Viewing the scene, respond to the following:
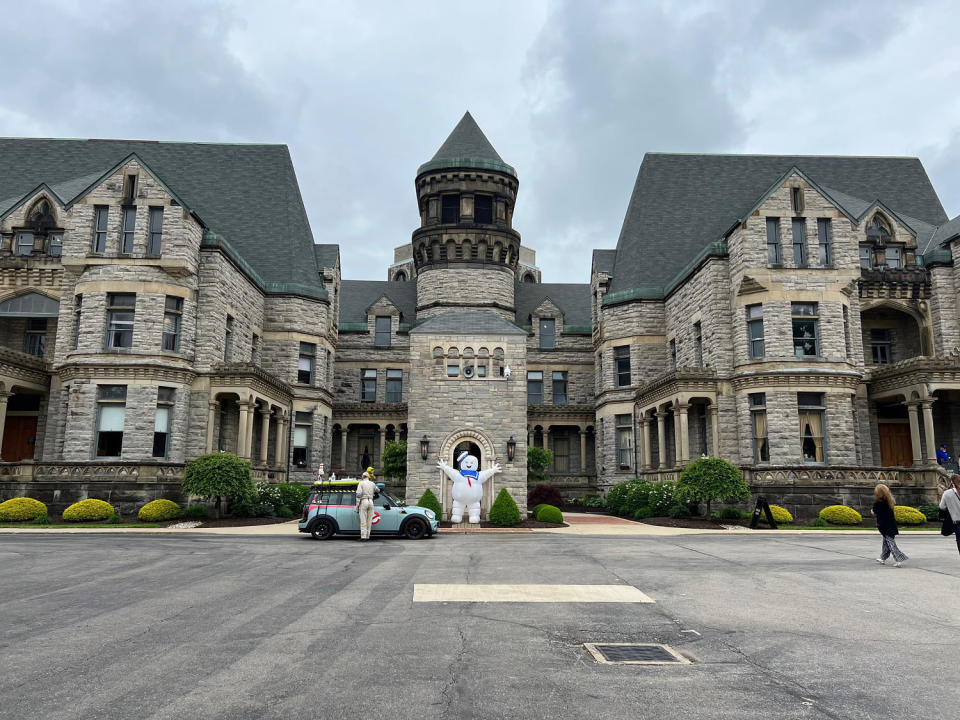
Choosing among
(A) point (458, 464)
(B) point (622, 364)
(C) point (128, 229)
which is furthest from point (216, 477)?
(B) point (622, 364)

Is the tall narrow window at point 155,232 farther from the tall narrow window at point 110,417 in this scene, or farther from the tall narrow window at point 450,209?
the tall narrow window at point 450,209

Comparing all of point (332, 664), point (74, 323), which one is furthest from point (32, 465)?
point (332, 664)

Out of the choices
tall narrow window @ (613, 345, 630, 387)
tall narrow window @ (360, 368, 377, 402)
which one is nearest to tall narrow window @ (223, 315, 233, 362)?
tall narrow window @ (360, 368, 377, 402)

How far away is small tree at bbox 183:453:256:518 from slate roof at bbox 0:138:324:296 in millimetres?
15960

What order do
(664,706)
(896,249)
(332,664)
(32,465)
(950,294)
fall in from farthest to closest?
(896,249) → (950,294) → (32,465) → (332,664) → (664,706)

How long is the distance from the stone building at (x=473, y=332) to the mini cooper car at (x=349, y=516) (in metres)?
7.31

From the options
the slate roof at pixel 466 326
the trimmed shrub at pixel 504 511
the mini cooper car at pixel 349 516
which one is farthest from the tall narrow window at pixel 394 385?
the mini cooper car at pixel 349 516

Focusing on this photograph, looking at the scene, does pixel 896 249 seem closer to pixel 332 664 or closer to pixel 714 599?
pixel 714 599

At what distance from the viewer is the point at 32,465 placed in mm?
28672

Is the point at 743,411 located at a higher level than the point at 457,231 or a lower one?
lower

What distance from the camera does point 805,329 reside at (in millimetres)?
32219

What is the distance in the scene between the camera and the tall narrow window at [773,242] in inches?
1291

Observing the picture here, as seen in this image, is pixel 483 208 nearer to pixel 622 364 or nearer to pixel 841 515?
pixel 622 364

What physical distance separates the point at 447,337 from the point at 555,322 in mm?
24037
